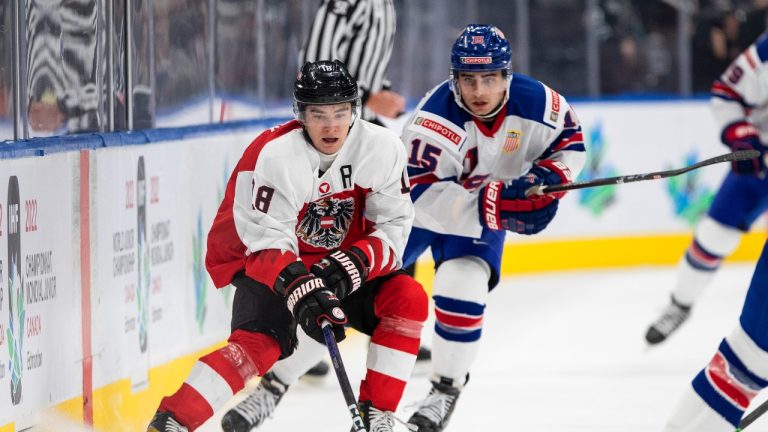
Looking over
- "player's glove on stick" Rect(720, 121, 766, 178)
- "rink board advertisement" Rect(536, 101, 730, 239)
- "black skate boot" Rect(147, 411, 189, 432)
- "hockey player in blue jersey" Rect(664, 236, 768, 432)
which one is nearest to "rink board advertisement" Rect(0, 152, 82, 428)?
"black skate boot" Rect(147, 411, 189, 432)

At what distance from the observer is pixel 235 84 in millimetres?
5023

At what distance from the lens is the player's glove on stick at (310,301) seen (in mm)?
2814

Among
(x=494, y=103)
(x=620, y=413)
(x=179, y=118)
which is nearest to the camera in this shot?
(x=494, y=103)

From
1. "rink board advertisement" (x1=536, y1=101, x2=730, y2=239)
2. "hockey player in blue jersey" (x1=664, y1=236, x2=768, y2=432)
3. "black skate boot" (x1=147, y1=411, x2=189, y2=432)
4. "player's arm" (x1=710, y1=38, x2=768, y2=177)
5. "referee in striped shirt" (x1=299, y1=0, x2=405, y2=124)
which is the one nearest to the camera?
"hockey player in blue jersey" (x1=664, y1=236, x2=768, y2=432)

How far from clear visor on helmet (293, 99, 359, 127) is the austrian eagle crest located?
203mm

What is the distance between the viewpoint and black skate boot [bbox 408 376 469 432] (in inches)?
133

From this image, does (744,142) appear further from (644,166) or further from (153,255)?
(644,166)

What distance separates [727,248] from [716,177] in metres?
2.58

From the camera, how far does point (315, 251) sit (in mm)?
3172

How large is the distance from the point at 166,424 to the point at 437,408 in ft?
2.86

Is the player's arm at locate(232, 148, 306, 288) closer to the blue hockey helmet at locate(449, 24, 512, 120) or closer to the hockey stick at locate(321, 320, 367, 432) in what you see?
the hockey stick at locate(321, 320, 367, 432)

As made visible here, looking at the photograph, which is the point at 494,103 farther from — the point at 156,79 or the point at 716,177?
the point at 716,177

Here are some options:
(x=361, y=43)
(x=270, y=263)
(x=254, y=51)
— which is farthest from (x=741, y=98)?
(x=270, y=263)

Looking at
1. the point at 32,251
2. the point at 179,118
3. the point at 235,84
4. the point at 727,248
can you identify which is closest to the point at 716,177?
the point at 727,248
